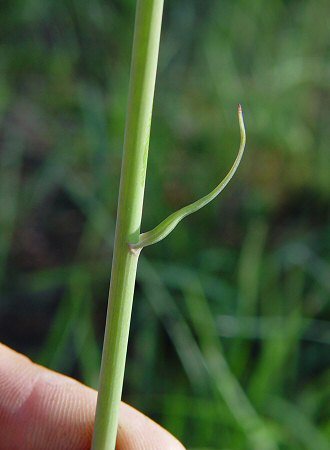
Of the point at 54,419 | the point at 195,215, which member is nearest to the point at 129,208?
the point at 54,419

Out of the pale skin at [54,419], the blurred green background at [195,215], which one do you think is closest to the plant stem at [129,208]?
the pale skin at [54,419]

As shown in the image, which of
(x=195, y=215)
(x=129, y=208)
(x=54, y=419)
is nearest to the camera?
(x=129, y=208)

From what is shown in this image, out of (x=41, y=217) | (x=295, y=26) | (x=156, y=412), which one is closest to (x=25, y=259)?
(x=41, y=217)

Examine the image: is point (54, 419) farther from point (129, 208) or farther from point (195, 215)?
point (195, 215)

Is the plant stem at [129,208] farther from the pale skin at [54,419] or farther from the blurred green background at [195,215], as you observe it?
the blurred green background at [195,215]

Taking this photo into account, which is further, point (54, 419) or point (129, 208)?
point (54, 419)

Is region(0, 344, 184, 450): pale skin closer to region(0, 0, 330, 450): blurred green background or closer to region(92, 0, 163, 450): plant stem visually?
region(92, 0, 163, 450): plant stem

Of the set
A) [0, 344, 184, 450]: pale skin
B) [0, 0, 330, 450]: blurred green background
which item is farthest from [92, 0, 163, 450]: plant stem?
[0, 0, 330, 450]: blurred green background
